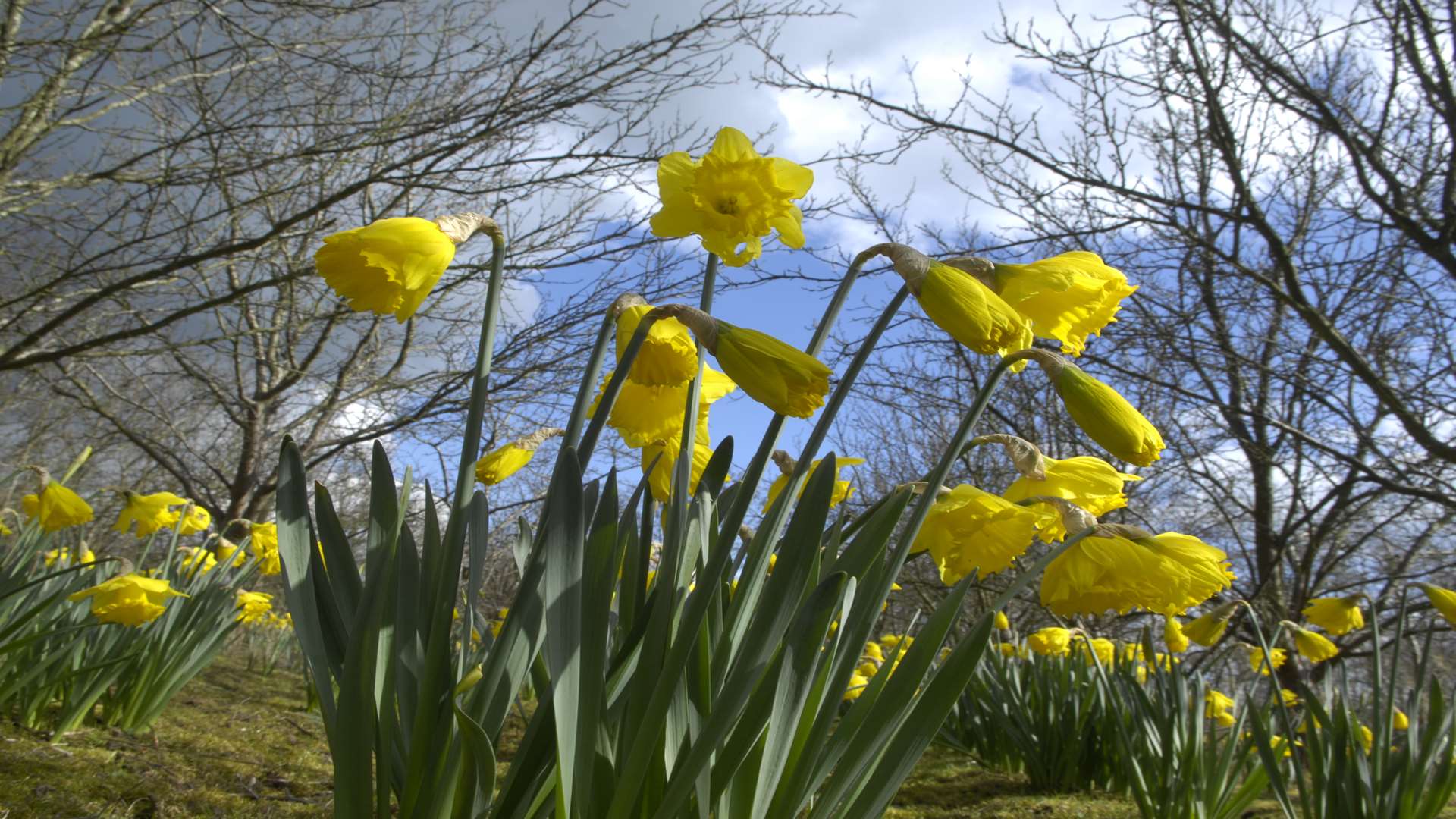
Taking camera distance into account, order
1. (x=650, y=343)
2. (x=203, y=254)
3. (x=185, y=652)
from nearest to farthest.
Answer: (x=650, y=343) < (x=185, y=652) < (x=203, y=254)

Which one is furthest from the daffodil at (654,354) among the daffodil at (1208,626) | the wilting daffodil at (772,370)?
the daffodil at (1208,626)

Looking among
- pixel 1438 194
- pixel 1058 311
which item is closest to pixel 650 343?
pixel 1058 311

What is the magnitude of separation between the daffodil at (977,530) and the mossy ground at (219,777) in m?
1.62

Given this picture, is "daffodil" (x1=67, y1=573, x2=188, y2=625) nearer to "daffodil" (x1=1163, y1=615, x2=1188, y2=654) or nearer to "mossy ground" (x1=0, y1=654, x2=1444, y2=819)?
"mossy ground" (x1=0, y1=654, x2=1444, y2=819)

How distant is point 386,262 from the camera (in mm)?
1043

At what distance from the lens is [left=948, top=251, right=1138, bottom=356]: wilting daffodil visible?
1.18m

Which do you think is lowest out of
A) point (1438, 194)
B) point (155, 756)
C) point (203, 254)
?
point (155, 756)

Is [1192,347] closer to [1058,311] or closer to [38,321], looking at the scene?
[1058,311]

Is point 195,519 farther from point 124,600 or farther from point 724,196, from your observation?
point 724,196

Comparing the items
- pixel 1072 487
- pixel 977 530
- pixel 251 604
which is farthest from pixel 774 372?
pixel 251 604

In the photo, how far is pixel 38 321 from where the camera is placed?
5477 mm

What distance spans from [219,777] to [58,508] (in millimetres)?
1165

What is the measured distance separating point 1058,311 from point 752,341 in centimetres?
52

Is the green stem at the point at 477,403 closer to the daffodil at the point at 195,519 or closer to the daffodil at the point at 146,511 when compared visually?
the daffodil at the point at 146,511
